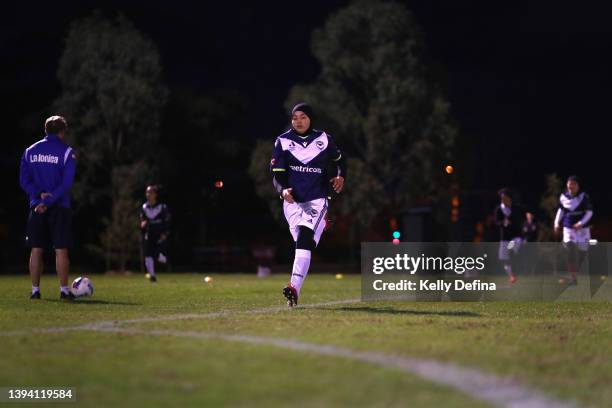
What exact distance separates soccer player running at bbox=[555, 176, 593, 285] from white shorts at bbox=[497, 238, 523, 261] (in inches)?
53.8

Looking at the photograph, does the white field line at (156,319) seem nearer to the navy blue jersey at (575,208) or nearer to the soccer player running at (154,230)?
the navy blue jersey at (575,208)

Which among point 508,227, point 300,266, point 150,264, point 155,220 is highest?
point 155,220

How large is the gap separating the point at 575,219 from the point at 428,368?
17.4 m

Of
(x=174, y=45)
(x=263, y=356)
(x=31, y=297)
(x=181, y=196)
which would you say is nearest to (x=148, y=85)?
(x=181, y=196)

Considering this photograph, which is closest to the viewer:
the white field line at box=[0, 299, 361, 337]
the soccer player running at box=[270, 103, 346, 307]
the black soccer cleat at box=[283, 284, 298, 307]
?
the white field line at box=[0, 299, 361, 337]

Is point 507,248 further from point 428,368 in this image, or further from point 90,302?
point 428,368

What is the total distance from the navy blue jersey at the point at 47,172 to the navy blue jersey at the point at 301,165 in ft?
10.2

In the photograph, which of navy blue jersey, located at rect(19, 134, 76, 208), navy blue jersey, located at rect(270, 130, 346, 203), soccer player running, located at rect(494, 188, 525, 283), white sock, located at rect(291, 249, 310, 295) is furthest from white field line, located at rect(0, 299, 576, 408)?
soccer player running, located at rect(494, 188, 525, 283)

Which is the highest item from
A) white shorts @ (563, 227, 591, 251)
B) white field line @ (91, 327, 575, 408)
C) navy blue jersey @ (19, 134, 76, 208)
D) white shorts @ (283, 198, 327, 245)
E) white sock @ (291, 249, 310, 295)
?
navy blue jersey @ (19, 134, 76, 208)

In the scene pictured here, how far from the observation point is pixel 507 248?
24719 millimetres

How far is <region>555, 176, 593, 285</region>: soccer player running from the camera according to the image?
23.2 m

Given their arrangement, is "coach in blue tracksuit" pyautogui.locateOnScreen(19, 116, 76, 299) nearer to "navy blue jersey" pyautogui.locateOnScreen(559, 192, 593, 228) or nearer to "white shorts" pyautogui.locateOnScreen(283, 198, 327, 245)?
"white shorts" pyautogui.locateOnScreen(283, 198, 327, 245)

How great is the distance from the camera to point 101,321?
10.6 metres

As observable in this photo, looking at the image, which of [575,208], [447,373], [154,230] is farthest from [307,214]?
[154,230]
